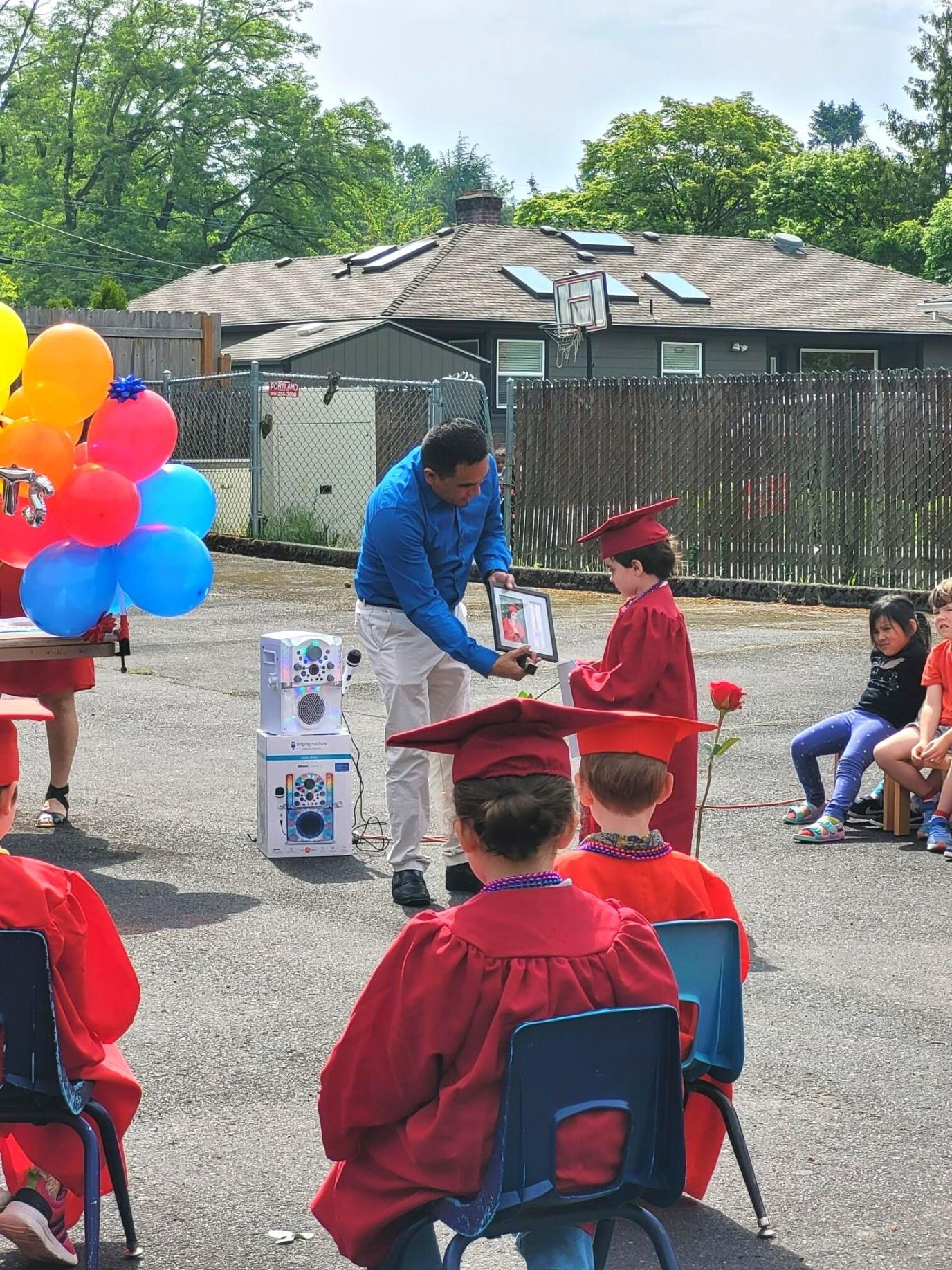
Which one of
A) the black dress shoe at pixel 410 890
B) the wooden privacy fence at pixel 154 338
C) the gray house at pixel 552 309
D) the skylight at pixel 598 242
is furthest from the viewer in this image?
the skylight at pixel 598 242

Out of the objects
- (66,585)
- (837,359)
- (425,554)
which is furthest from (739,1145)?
(837,359)

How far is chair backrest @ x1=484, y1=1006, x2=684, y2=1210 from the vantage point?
2.92 metres

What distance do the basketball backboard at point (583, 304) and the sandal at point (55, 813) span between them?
1662cm

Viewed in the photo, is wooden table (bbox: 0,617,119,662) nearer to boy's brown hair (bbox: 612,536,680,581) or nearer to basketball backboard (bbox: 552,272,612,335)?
boy's brown hair (bbox: 612,536,680,581)

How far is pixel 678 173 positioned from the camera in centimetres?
6381

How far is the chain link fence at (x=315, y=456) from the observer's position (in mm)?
22688

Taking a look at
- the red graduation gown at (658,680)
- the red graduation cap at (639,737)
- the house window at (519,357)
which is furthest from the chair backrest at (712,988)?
the house window at (519,357)

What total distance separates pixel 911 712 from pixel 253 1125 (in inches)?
191

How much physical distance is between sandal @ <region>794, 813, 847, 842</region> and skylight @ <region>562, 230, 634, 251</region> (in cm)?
3278

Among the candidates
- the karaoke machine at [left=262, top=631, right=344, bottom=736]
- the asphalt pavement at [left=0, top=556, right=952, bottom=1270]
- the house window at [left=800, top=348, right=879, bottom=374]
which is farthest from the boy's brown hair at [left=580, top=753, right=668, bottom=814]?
the house window at [left=800, top=348, right=879, bottom=374]

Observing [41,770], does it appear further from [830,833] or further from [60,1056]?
[60,1056]

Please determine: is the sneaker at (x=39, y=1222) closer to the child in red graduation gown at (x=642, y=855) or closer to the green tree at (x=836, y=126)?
the child in red graduation gown at (x=642, y=855)

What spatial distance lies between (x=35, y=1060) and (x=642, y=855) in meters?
1.47

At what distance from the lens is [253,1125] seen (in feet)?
15.4
